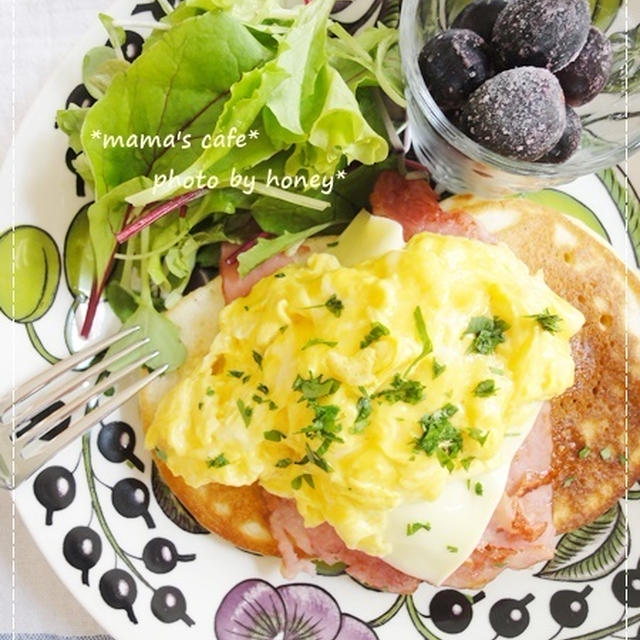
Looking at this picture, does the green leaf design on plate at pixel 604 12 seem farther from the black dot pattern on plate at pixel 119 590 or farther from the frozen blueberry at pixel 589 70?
the black dot pattern on plate at pixel 119 590

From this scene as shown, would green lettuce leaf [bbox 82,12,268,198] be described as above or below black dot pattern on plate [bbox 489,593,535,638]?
above

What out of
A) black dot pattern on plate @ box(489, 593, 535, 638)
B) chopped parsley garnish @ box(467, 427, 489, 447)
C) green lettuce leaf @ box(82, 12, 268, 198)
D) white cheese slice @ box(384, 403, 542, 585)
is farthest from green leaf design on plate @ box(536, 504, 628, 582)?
green lettuce leaf @ box(82, 12, 268, 198)

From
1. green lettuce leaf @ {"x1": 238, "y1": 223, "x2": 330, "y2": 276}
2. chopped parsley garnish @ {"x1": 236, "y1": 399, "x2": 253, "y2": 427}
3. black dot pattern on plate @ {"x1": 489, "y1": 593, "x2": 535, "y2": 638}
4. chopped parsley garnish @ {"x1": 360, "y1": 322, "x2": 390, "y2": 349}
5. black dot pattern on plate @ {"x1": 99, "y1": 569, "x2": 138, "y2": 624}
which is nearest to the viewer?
chopped parsley garnish @ {"x1": 360, "y1": 322, "x2": 390, "y2": 349}

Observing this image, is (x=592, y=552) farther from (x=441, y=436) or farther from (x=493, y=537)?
(x=441, y=436)

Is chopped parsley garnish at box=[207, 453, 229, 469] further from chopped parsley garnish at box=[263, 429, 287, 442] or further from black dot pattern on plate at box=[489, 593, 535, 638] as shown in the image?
black dot pattern on plate at box=[489, 593, 535, 638]

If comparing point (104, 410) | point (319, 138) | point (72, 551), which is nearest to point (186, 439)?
point (104, 410)

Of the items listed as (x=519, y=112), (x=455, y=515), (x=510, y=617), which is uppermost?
(x=519, y=112)

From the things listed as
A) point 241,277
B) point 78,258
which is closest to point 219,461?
point 241,277
